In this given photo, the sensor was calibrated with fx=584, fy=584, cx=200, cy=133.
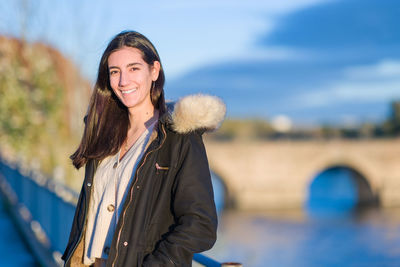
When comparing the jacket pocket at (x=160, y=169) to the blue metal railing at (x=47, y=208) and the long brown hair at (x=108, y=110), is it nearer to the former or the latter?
the long brown hair at (x=108, y=110)

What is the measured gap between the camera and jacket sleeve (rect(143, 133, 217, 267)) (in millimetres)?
1757

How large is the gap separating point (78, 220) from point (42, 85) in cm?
1453

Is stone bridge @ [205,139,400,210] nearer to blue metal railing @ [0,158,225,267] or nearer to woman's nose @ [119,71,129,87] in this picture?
blue metal railing @ [0,158,225,267]

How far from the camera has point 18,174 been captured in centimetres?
1003

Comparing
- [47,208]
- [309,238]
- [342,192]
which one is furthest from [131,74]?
[342,192]

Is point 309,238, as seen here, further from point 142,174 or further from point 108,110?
point 142,174

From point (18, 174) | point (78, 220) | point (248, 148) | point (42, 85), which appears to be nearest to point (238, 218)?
point (248, 148)

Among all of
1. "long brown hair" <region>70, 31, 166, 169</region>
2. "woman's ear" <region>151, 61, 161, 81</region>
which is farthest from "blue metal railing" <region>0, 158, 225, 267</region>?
"woman's ear" <region>151, 61, 161, 81</region>

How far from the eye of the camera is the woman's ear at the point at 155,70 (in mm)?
2111

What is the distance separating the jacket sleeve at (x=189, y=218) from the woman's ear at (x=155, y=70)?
415mm

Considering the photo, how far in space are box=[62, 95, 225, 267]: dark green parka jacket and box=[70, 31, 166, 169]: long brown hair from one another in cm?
26

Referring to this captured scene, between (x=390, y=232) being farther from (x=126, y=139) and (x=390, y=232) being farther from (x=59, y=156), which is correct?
(x=126, y=139)

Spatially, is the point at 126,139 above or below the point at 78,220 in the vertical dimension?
above

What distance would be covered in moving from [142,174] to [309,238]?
977 inches
